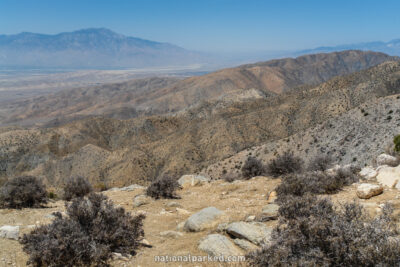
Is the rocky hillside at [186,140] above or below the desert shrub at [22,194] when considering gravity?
below

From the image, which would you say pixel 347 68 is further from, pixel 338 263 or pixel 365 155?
pixel 338 263

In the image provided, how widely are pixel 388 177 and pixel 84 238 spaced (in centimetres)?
835

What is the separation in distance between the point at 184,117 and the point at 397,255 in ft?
231

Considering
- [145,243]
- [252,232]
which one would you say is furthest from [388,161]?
[145,243]

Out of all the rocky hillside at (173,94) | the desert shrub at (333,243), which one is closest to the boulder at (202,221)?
the desert shrub at (333,243)

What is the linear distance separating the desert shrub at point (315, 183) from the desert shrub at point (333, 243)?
360cm

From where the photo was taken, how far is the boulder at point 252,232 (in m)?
5.45

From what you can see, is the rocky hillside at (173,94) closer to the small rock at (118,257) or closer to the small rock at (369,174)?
the small rock at (369,174)

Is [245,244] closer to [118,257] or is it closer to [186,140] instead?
[118,257]

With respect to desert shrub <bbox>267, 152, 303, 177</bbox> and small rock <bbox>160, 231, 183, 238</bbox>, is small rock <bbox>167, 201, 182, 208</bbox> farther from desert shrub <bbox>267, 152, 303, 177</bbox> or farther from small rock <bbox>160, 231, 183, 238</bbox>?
desert shrub <bbox>267, 152, 303, 177</bbox>

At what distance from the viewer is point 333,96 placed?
4900cm

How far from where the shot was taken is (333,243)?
3.94 metres

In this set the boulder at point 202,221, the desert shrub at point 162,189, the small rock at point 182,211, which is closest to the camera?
the boulder at point 202,221

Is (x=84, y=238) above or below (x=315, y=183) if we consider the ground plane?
above
